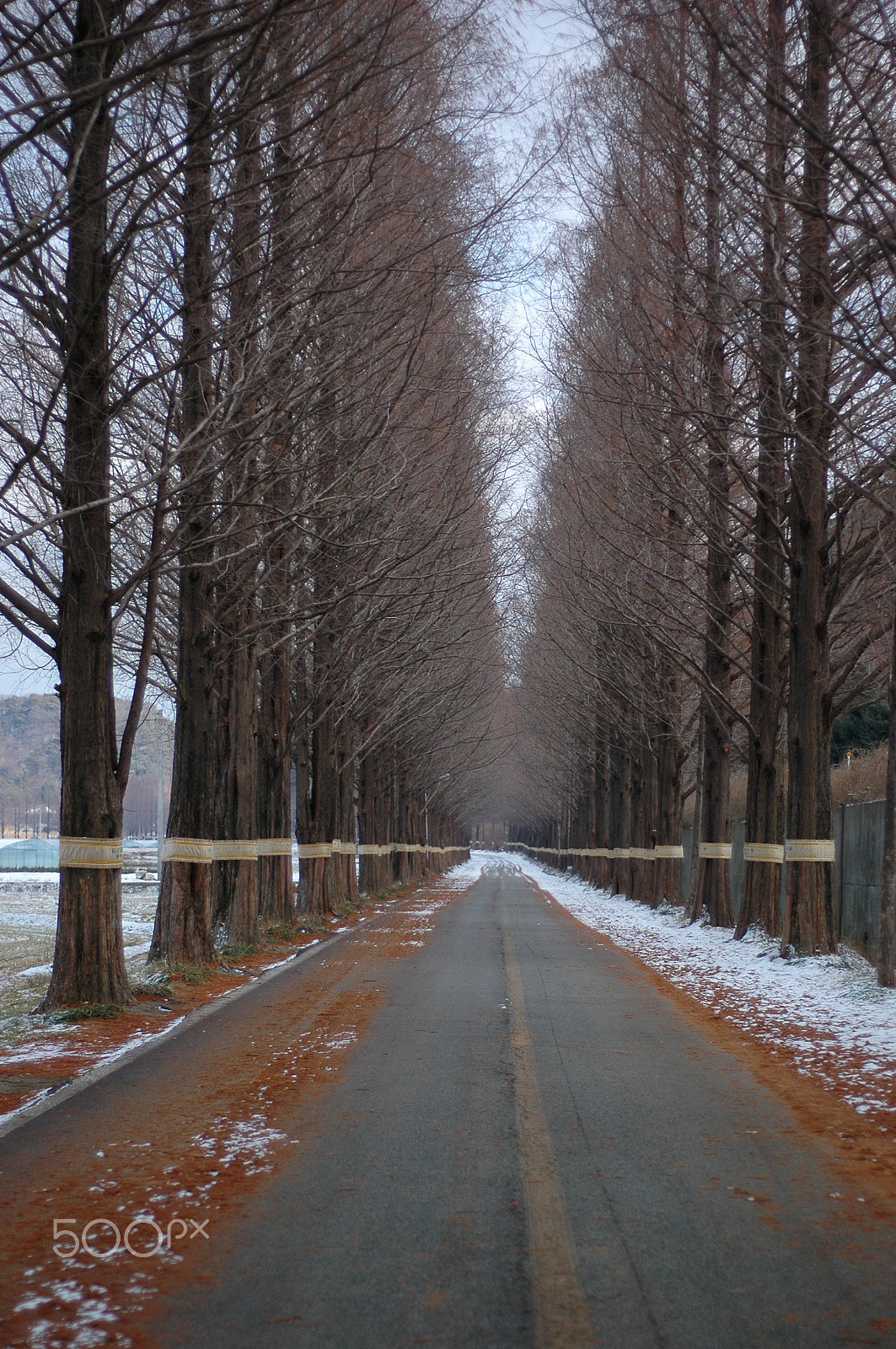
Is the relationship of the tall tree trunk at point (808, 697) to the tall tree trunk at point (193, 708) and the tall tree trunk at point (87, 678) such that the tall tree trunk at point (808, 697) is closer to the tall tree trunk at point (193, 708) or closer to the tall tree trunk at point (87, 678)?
the tall tree trunk at point (193, 708)

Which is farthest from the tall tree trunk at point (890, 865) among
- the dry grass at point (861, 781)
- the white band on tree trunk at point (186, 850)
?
the dry grass at point (861, 781)

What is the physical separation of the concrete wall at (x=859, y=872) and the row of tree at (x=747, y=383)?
1062 millimetres

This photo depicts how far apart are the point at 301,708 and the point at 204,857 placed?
8.31 m

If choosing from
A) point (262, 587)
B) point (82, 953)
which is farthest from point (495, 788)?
point (82, 953)

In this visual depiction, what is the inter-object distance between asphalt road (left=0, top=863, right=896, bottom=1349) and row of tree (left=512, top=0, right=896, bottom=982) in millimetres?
5398

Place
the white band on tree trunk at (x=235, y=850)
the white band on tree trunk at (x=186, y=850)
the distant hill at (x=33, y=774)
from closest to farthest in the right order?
the white band on tree trunk at (x=186, y=850) → the white band on tree trunk at (x=235, y=850) → the distant hill at (x=33, y=774)

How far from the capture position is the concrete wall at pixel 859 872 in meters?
16.1

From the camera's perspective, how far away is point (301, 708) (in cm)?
2222

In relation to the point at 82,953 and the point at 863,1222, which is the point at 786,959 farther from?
the point at 863,1222

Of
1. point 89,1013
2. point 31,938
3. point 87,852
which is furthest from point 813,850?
point 31,938

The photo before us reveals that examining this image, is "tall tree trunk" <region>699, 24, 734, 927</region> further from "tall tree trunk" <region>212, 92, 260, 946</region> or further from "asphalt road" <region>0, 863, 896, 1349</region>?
"asphalt road" <region>0, 863, 896, 1349</region>

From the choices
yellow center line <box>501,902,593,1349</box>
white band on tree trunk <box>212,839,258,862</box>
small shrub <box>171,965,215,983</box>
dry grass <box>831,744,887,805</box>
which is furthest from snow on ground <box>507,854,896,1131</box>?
dry grass <box>831,744,887,805</box>

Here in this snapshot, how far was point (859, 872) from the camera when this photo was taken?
56.2 ft
